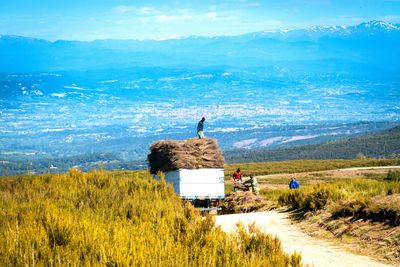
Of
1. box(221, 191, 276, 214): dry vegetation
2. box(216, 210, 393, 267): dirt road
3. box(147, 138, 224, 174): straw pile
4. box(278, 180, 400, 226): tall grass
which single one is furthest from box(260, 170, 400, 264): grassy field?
box(147, 138, 224, 174): straw pile

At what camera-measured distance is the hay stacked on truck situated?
2608 cm

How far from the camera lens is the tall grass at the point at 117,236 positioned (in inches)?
316

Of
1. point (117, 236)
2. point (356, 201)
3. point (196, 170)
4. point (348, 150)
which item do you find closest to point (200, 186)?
point (196, 170)

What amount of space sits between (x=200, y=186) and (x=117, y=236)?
17.5m

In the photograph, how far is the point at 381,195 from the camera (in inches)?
669

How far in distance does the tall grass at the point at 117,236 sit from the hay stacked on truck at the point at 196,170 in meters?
11.4

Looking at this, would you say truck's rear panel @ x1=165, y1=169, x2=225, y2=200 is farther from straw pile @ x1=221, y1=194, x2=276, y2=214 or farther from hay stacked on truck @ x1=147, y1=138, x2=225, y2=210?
straw pile @ x1=221, y1=194, x2=276, y2=214

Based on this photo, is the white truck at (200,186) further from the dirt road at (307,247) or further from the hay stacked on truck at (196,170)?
the dirt road at (307,247)

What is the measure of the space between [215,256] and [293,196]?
49.6 ft

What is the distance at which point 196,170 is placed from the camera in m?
26.2

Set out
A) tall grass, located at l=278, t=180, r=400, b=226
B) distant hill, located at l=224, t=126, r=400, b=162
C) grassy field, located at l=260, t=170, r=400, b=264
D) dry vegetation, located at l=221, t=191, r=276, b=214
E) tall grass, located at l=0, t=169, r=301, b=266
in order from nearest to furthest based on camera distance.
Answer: tall grass, located at l=0, t=169, r=301, b=266 → grassy field, located at l=260, t=170, r=400, b=264 → tall grass, located at l=278, t=180, r=400, b=226 → dry vegetation, located at l=221, t=191, r=276, b=214 → distant hill, located at l=224, t=126, r=400, b=162

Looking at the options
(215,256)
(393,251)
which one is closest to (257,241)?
(215,256)

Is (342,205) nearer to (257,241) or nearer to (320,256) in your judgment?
(320,256)

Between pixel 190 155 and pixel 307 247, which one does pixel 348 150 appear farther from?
pixel 307 247
